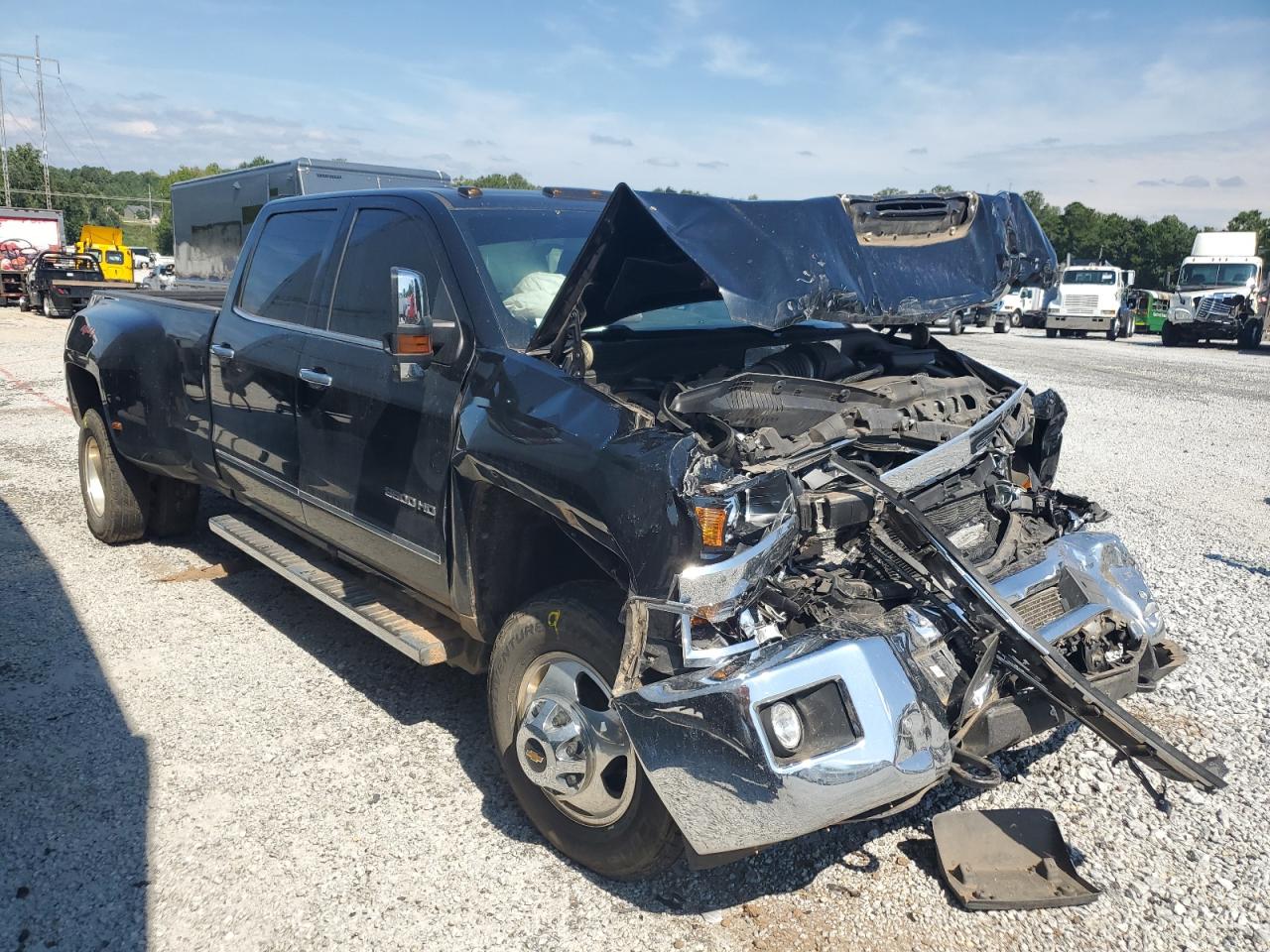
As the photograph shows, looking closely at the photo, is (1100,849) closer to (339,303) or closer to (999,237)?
(999,237)

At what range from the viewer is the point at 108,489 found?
610 centimetres

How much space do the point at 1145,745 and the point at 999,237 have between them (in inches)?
76.1

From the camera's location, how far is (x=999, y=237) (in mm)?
3658

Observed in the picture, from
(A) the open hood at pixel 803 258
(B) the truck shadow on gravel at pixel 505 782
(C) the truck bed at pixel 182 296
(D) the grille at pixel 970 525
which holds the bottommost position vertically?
(B) the truck shadow on gravel at pixel 505 782

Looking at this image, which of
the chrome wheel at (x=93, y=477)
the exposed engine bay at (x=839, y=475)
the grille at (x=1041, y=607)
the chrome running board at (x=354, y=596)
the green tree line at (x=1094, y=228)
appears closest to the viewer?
the exposed engine bay at (x=839, y=475)

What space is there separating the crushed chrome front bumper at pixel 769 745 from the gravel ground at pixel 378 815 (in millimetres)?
565

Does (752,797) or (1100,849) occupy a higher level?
(752,797)

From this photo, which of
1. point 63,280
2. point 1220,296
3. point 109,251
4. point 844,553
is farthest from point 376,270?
point 109,251

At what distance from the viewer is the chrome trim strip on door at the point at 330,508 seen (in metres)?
3.52

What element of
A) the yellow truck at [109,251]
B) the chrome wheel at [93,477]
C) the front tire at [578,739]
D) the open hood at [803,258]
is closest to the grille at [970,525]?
the open hood at [803,258]

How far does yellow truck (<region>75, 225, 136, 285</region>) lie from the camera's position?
28.8 m

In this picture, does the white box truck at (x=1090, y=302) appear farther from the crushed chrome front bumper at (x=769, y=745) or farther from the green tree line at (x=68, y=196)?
the green tree line at (x=68, y=196)

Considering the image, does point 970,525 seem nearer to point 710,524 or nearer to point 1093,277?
point 710,524

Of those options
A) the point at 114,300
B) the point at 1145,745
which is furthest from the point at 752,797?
the point at 114,300
